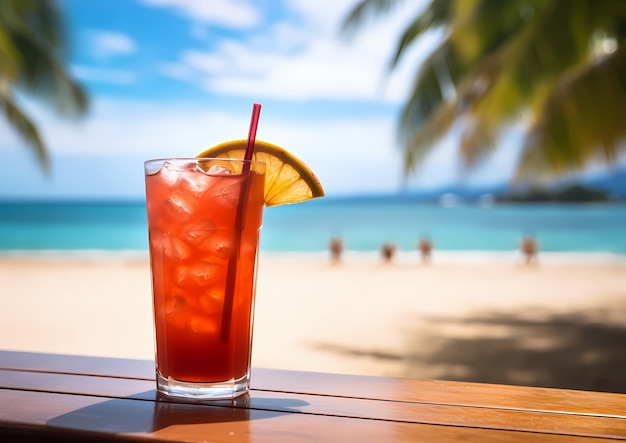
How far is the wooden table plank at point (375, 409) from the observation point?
58 centimetres

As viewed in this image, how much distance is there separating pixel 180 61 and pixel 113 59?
10.3 feet

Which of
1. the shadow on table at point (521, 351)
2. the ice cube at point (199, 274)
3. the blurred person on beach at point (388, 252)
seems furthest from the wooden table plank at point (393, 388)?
the blurred person on beach at point (388, 252)

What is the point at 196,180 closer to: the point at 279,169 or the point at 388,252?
the point at 279,169

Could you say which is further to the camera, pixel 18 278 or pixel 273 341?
pixel 18 278

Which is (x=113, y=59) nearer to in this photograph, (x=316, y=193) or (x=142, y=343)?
(x=142, y=343)

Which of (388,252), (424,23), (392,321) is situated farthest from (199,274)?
(388,252)

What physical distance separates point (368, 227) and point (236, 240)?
26270 millimetres

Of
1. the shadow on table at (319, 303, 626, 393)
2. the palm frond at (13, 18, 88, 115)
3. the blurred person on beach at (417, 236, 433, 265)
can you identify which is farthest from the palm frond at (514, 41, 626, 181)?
the blurred person on beach at (417, 236, 433, 265)

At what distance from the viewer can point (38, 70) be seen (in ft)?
24.9

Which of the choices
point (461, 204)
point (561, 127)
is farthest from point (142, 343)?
point (461, 204)

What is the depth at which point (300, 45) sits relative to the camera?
3422 cm

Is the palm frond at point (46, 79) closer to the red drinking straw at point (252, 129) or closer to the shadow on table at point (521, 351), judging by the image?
the shadow on table at point (521, 351)

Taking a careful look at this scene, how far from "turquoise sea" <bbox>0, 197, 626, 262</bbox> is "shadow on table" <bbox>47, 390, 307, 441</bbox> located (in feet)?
59.2

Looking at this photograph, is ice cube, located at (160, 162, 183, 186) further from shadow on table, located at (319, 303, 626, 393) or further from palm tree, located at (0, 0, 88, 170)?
palm tree, located at (0, 0, 88, 170)
